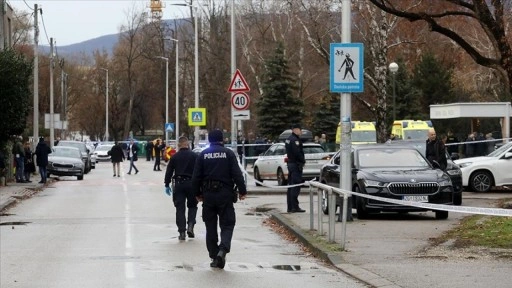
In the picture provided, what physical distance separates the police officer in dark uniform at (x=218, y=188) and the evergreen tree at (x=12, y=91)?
937 inches

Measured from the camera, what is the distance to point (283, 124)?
199 feet

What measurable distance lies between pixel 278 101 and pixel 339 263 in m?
46.9

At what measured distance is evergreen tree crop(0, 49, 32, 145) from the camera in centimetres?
3653

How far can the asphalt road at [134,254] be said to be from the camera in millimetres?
12605

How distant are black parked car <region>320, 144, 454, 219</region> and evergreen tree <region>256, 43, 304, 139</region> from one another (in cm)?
3818

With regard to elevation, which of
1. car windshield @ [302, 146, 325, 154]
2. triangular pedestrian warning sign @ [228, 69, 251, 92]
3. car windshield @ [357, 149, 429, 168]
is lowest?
car windshield @ [302, 146, 325, 154]

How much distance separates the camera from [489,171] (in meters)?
30.7

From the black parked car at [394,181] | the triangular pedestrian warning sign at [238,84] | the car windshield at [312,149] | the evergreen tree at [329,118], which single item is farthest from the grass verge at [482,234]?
the evergreen tree at [329,118]

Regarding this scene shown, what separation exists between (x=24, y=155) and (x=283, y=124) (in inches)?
928

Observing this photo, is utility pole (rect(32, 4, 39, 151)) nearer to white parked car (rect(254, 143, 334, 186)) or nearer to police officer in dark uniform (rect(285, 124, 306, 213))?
white parked car (rect(254, 143, 334, 186))

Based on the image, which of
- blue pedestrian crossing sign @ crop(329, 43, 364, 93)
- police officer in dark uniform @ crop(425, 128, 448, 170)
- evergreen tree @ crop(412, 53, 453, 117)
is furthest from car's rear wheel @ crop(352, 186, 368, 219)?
evergreen tree @ crop(412, 53, 453, 117)

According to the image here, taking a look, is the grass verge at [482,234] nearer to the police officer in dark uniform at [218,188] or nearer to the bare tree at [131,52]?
the police officer in dark uniform at [218,188]

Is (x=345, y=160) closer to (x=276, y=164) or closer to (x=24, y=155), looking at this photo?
(x=276, y=164)

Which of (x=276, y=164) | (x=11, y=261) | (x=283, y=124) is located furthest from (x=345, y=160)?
(x=283, y=124)
